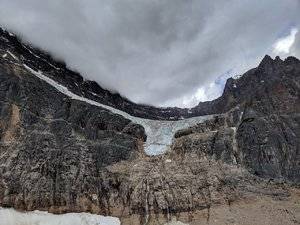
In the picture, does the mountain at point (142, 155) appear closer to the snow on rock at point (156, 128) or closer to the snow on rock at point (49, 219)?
the snow on rock at point (156, 128)

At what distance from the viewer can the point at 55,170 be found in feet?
288

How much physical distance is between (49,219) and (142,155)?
1011 inches

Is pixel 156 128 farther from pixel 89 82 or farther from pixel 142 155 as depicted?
pixel 89 82

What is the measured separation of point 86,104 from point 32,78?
11.9m

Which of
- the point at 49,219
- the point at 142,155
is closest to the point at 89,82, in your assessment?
the point at 142,155

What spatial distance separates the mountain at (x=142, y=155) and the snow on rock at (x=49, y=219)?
1.30 meters

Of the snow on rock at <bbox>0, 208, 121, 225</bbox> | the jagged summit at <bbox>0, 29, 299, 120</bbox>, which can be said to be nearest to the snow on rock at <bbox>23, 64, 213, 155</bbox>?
the jagged summit at <bbox>0, 29, 299, 120</bbox>

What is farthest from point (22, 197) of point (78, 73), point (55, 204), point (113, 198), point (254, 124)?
point (78, 73)

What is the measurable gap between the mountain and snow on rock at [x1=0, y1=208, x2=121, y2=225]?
1301 millimetres

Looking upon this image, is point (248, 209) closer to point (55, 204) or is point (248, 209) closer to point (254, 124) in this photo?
point (254, 124)

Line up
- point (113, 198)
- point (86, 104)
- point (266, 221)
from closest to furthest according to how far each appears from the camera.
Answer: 1. point (266, 221)
2. point (113, 198)
3. point (86, 104)

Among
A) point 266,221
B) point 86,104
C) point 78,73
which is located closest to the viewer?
point 266,221

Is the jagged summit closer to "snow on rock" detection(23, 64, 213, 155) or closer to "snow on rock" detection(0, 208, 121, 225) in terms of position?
"snow on rock" detection(23, 64, 213, 155)

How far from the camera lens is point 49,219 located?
79500 millimetres
